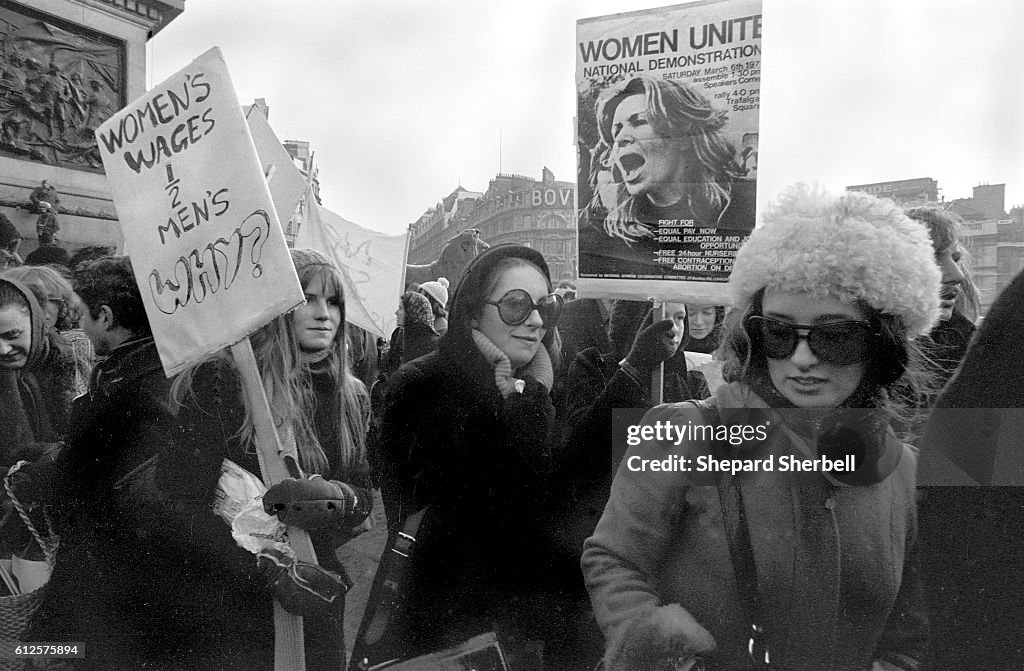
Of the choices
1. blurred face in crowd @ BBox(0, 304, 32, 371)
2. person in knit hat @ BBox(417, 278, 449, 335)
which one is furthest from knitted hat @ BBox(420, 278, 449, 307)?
blurred face in crowd @ BBox(0, 304, 32, 371)

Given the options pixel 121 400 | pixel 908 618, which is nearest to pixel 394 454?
pixel 121 400

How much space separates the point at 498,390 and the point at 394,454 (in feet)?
1.36

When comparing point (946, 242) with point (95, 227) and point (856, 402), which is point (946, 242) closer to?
point (856, 402)

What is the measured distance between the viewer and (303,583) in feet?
7.74

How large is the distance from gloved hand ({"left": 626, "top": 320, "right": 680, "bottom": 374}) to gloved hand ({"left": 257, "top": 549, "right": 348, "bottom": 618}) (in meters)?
1.15

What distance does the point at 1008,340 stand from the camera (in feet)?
5.83

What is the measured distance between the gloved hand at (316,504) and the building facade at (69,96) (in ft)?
3.17

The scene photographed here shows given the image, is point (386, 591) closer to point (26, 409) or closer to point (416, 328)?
point (416, 328)

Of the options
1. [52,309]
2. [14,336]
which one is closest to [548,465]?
[52,309]

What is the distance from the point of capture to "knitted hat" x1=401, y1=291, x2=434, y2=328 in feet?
7.41

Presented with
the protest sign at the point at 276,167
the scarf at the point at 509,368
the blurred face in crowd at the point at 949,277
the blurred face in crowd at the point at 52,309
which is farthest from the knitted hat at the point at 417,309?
the blurred face in crowd at the point at 949,277

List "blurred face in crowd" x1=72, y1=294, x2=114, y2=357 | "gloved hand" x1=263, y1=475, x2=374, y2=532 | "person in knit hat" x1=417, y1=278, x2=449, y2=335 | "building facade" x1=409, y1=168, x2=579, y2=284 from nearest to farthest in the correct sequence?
"building facade" x1=409, y1=168, x2=579, y2=284 → "person in knit hat" x1=417, y1=278, x2=449, y2=335 → "gloved hand" x1=263, y1=475, x2=374, y2=532 → "blurred face in crowd" x1=72, y1=294, x2=114, y2=357

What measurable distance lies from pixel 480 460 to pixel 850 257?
1089 mm

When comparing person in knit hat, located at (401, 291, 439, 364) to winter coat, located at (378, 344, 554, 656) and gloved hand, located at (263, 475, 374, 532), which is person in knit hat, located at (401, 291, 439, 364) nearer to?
winter coat, located at (378, 344, 554, 656)
